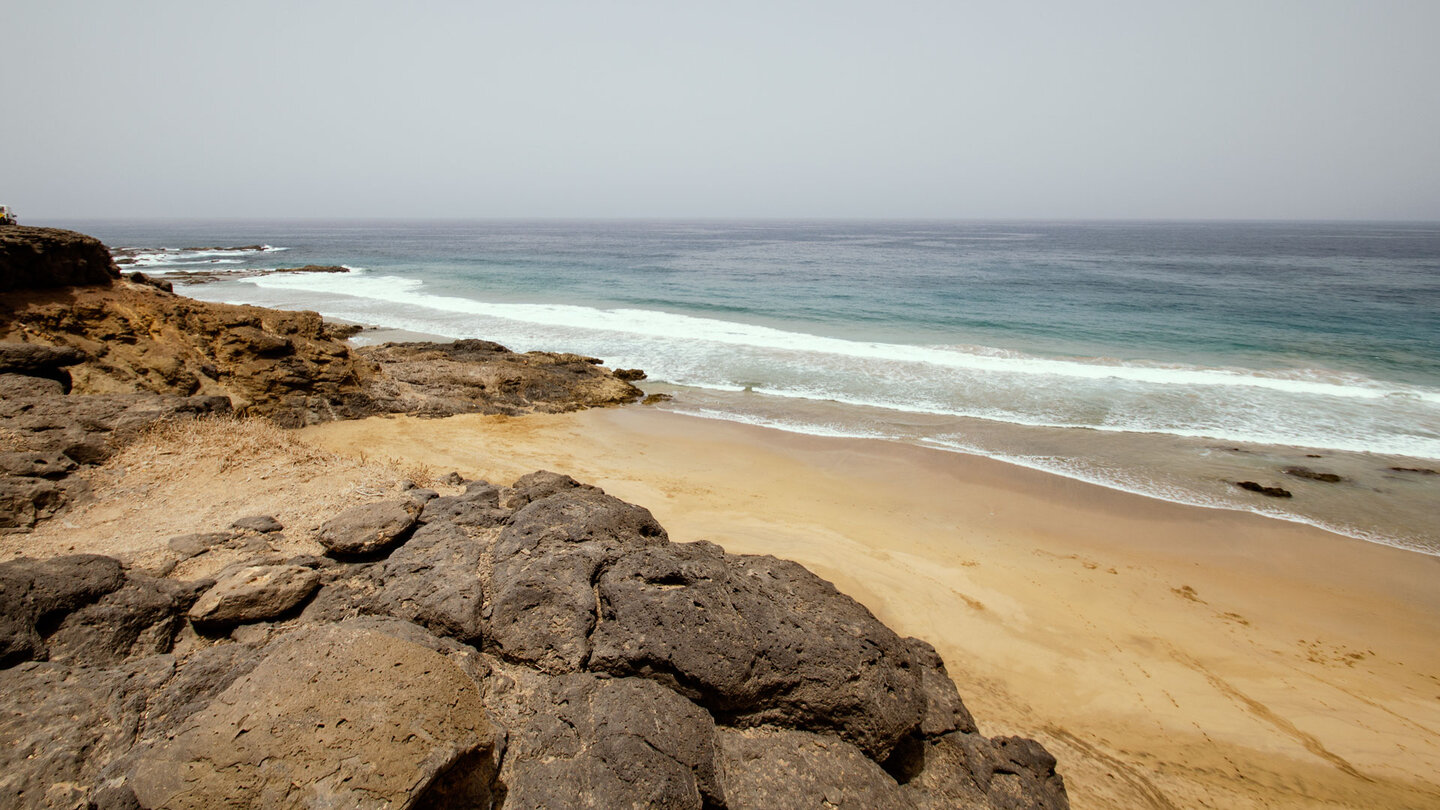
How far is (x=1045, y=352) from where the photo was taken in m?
20.4

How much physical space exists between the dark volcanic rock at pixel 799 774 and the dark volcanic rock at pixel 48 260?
536 inches

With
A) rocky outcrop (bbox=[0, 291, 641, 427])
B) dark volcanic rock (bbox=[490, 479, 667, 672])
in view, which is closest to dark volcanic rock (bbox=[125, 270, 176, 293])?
rocky outcrop (bbox=[0, 291, 641, 427])

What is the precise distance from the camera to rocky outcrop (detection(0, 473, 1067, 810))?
2660 mm

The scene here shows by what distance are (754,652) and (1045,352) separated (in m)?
19.9

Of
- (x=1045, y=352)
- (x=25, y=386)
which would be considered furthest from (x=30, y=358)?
(x=1045, y=352)

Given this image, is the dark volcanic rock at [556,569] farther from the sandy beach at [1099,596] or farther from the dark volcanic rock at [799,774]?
the sandy beach at [1099,596]

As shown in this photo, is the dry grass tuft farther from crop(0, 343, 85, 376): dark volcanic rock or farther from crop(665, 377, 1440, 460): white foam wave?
crop(665, 377, 1440, 460): white foam wave

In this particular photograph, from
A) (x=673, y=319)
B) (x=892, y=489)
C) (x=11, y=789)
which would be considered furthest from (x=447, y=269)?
(x=11, y=789)

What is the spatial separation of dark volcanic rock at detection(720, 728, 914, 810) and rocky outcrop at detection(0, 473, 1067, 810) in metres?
0.01

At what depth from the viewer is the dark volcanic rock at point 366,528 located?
4891 millimetres

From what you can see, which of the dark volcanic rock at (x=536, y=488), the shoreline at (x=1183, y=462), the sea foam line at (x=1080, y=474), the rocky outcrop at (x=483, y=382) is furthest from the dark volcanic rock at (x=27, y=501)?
the shoreline at (x=1183, y=462)

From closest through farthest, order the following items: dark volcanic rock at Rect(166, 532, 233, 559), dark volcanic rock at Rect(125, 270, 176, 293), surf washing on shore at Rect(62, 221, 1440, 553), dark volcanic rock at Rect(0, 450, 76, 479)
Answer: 1. dark volcanic rock at Rect(166, 532, 233, 559)
2. dark volcanic rock at Rect(0, 450, 76, 479)
3. surf washing on shore at Rect(62, 221, 1440, 553)
4. dark volcanic rock at Rect(125, 270, 176, 293)

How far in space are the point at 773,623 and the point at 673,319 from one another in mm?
→ 22556

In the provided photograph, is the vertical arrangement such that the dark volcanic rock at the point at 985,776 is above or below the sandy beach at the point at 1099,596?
above
